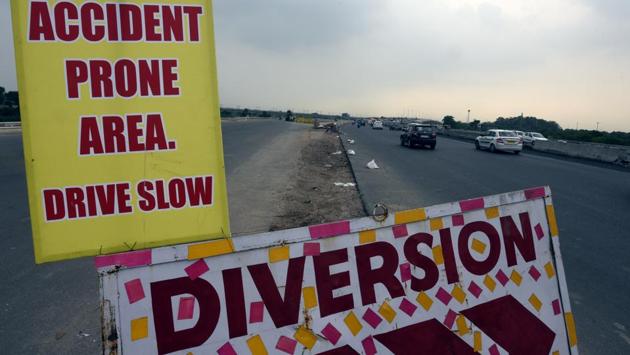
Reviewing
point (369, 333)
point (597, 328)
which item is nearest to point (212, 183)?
point (369, 333)

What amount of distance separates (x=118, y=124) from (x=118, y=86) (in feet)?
0.62

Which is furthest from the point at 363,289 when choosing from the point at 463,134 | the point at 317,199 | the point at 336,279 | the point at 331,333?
the point at 463,134

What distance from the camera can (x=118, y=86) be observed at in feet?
6.12

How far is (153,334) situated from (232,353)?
363mm

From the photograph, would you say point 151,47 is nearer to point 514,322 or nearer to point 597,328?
point 514,322

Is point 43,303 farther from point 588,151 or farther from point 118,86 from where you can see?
point 588,151

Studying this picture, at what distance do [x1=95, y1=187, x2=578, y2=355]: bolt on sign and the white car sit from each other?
24.5 m

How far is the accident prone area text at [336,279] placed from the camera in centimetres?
170

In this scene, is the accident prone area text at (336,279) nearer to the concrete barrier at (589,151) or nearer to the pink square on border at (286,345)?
the pink square on border at (286,345)

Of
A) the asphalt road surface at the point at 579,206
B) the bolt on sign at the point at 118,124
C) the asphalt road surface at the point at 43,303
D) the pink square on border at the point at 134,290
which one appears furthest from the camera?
the asphalt road surface at the point at 579,206

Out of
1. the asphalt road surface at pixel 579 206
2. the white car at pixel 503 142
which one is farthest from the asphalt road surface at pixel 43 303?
the white car at pixel 503 142

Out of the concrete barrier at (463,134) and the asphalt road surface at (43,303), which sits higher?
the concrete barrier at (463,134)

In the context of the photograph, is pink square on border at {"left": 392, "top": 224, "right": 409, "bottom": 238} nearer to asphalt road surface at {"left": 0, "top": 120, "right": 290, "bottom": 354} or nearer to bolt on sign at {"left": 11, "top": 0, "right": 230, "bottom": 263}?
bolt on sign at {"left": 11, "top": 0, "right": 230, "bottom": 263}

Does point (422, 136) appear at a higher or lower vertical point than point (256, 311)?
higher
